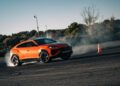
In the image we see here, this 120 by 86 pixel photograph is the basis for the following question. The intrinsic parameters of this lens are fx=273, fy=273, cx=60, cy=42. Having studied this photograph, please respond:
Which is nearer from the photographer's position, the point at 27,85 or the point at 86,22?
the point at 27,85

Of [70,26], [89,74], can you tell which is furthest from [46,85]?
[70,26]

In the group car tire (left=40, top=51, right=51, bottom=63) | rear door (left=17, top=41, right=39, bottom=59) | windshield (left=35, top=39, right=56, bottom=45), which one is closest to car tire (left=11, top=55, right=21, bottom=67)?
rear door (left=17, top=41, right=39, bottom=59)

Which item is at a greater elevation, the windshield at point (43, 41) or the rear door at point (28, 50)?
the windshield at point (43, 41)

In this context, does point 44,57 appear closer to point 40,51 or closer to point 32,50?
point 40,51

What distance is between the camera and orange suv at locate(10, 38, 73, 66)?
16.1 metres

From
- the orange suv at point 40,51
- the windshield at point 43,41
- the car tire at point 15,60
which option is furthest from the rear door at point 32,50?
the car tire at point 15,60

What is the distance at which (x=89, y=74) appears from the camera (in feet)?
32.0

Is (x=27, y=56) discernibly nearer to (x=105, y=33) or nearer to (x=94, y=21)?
(x=105, y=33)

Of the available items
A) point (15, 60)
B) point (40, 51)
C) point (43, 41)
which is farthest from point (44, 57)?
point (15, 60)

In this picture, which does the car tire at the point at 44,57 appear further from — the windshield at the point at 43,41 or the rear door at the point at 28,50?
the windshield at the point at 43,41

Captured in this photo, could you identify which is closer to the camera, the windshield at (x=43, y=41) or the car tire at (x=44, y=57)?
the car tire at (x=44, y=57)

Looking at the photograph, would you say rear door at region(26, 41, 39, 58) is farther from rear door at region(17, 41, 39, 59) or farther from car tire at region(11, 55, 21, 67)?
car tire at region(11, 55, 21, 67)

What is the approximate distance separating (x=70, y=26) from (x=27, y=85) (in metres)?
55.7

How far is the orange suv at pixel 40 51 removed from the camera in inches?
634
